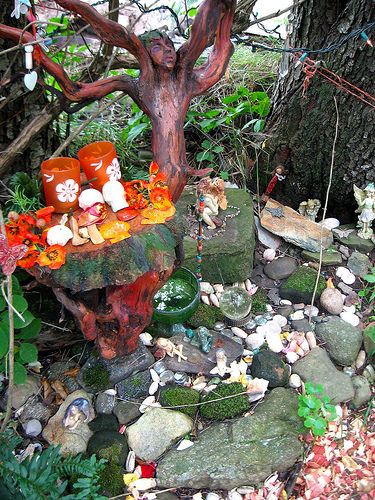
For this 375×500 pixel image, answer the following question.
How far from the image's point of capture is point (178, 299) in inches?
87.7

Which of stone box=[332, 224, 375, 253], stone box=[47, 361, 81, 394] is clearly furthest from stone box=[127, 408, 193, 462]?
stone box=[332, 224, 375, 253]

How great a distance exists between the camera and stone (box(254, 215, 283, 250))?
104 inches

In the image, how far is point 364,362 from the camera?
2.20 meters

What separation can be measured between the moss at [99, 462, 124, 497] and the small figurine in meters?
1.62

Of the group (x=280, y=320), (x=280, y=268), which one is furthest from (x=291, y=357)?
(x=280, y=268)

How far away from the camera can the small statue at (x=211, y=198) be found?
2.46 meters

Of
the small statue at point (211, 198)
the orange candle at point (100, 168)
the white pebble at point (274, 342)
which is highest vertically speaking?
the orange candle at point (100, 168)

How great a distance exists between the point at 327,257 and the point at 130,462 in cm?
138

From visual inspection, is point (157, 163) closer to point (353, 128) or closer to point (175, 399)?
point (175, 399)

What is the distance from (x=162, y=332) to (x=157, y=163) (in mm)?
767

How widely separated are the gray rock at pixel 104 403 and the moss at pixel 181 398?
0.61ft

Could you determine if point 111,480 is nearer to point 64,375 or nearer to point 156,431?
point 156,431

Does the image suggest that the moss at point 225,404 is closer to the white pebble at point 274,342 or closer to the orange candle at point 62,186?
the white pebble at point 274,342

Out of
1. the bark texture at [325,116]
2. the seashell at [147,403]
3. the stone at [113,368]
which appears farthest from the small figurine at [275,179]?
the seashell at [147,403]
